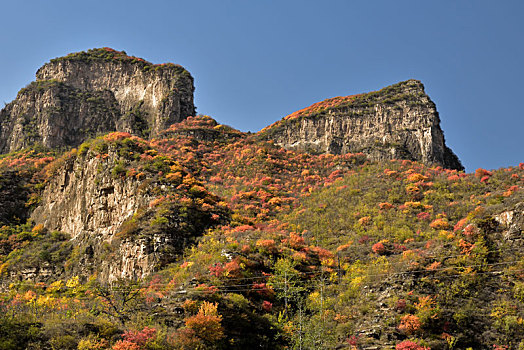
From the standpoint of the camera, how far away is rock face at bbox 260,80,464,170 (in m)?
68.2

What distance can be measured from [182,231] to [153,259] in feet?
13.3

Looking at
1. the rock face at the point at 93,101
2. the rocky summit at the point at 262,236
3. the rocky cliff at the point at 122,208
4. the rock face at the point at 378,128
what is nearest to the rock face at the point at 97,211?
the rocky cliff at the point at 122,208

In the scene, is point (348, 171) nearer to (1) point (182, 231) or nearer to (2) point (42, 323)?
(1) point (182, 231)

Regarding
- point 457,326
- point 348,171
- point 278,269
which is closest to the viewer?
point 457,326

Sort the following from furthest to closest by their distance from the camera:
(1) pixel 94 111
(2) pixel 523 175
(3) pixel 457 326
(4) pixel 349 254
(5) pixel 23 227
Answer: (1) pixel 94 111, (5) pixel 23 227, (2) pixel 523 175, (4) pixel 349 254, (3) pixel 457 326

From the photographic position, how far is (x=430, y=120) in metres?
69.2

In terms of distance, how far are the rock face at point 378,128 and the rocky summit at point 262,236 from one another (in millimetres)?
277

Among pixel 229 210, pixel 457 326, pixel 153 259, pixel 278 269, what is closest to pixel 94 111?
pixel 229 210

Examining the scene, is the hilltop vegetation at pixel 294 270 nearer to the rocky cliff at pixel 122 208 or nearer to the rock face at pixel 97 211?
the rocky cliff at pixel 122 208

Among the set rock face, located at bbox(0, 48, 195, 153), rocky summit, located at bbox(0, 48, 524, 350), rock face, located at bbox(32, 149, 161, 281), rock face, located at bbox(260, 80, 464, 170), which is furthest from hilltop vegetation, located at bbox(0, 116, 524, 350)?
rock face, located at bbox(0, 48, 195, 153)

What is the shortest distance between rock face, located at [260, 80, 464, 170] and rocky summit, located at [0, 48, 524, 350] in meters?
0.28

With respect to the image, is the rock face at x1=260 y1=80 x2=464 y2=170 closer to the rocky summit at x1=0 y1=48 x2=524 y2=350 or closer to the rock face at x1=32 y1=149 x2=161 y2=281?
the rocky summit at x1=0 y1=48 x2=524 y2=350

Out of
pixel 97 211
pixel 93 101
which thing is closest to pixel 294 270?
pixel 97 211

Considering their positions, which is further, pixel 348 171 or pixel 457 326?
pixel 348 171
